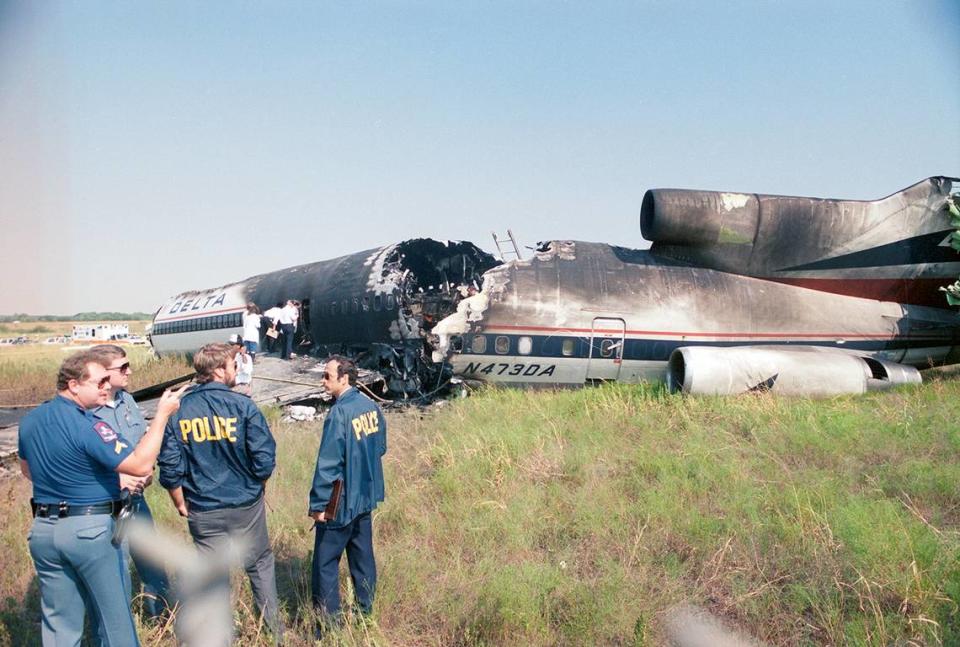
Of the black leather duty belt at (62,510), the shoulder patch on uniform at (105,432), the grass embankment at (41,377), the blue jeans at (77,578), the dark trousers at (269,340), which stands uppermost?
the shoulder patch on uniform at (105,432)

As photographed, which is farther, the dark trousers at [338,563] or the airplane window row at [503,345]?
the airplane window row at [503,345]

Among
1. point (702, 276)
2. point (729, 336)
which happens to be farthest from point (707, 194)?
point (729, 336)

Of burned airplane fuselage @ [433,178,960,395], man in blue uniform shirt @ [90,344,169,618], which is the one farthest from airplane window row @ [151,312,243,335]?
man in blue uniform shirt @ [90,344,169,618]

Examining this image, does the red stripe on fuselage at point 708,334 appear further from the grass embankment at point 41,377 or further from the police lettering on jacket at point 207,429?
the grass embankment at point 41,377

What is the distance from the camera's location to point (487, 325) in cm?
1380

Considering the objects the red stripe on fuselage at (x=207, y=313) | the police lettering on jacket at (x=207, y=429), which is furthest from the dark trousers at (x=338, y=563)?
the red stripe on fuselage at (x=207, y=313)

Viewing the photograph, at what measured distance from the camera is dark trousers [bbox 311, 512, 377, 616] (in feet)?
16.3

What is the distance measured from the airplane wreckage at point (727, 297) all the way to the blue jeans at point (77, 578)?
9942mm

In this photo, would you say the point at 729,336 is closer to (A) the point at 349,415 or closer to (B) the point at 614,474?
(B) the point at 614,474

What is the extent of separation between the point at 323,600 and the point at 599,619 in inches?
81.9

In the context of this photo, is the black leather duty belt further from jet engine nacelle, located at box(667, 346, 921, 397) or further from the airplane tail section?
the airplane tail section

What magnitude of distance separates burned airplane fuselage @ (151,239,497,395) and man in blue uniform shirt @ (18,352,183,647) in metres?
12.3

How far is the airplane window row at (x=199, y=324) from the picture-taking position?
2481cm

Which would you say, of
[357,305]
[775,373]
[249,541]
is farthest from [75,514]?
[357,305]
